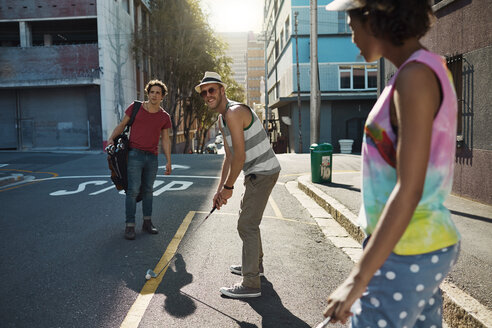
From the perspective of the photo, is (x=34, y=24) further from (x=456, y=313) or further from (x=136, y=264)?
(x=456, y=313)

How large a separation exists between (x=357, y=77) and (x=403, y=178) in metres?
31.3

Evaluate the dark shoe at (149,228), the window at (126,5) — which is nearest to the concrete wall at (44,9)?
the window at (126,5)

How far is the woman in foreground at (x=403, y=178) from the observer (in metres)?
1.32

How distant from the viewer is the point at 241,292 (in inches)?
150

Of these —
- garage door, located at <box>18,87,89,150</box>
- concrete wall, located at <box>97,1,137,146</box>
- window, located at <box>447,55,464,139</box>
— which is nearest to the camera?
window, located at <box>447,55,464,139</box>

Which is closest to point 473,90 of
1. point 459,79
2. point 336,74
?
point 459,79

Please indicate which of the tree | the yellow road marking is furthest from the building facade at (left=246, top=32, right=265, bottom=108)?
the yellow road marking

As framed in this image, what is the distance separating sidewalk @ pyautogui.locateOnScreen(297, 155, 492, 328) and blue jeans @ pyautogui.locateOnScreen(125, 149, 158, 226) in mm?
2598

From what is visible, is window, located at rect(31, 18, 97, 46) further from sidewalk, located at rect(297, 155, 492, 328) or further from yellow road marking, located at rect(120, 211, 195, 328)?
yellow road marking, located at rect(120, 211, 195, 328)

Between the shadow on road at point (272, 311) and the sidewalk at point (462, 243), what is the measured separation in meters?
1.14

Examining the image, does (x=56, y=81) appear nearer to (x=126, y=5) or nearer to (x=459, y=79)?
(x=126, y=5)

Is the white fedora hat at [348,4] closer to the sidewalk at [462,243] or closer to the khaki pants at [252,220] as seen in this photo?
the khaki pants at [252,220]

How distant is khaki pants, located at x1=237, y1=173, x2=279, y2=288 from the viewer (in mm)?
3779

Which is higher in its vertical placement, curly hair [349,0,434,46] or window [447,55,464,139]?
window [447,55,464,139]
